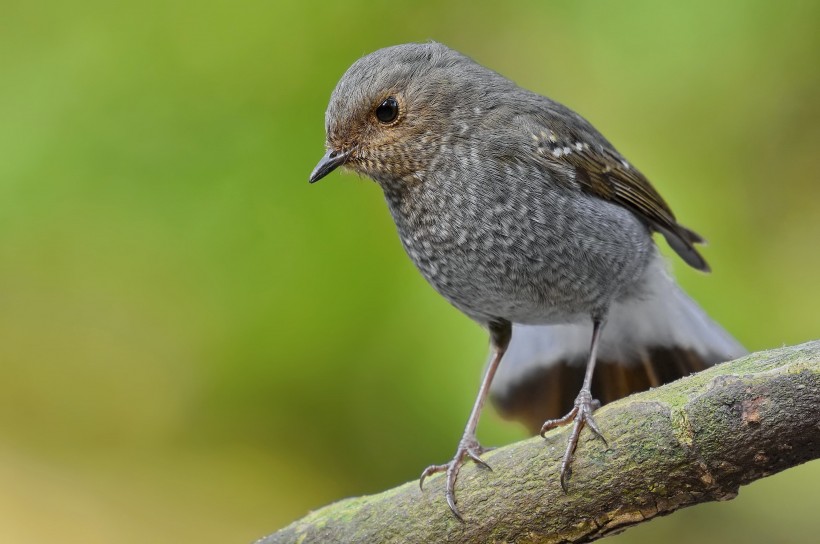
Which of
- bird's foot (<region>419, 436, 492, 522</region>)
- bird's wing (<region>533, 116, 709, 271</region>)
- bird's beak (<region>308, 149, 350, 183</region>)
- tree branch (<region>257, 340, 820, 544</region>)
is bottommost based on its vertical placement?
tree branch (<region>257, 340, 820, 544</region>)

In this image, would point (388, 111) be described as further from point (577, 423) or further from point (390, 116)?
point (577, 423)

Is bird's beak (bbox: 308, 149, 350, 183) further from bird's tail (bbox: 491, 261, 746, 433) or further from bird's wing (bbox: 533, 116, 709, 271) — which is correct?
bird's tail (bbox: 491, 261, 746, 433)

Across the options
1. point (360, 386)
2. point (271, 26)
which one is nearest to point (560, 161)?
point (360, 386)

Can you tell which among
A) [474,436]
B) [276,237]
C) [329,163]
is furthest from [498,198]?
[276,237]

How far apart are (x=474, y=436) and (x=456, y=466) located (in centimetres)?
29

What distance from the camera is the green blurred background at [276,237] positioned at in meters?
4.20

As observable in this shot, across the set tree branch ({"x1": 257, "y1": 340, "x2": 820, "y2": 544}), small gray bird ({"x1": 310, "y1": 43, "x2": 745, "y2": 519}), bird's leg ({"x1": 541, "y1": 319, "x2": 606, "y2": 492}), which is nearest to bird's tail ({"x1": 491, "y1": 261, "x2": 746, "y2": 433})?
small gray bird ({"x1": 310, "y1": 43, "x2": 745, "y2": 519})

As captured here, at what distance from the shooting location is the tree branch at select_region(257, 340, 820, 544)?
102 inches

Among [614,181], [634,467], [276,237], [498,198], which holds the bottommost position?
[634,467]

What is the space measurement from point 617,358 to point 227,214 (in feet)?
5.66

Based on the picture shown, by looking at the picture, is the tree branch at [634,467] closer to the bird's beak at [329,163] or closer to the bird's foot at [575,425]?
the bird's foot at [575,425]

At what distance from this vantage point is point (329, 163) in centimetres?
355

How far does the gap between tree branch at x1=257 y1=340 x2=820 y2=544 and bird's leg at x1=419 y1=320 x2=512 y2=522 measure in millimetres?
31

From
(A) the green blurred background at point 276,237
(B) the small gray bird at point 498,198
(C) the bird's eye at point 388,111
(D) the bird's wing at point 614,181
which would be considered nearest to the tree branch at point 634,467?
(B) the small gray bird at point 498,198
